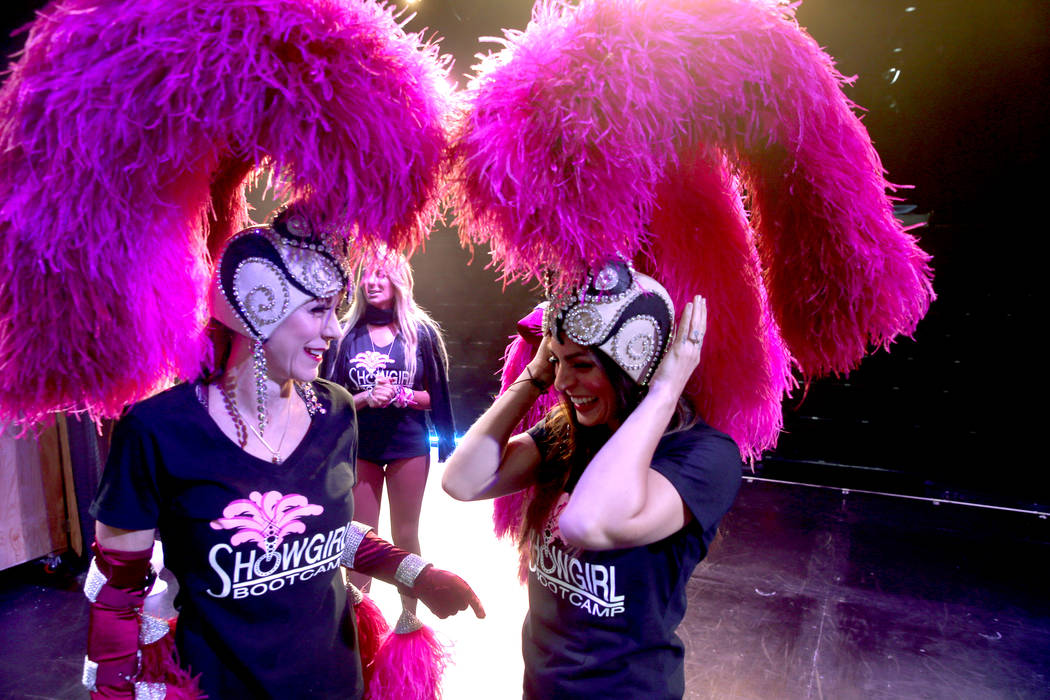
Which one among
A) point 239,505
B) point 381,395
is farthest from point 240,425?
point 381,395

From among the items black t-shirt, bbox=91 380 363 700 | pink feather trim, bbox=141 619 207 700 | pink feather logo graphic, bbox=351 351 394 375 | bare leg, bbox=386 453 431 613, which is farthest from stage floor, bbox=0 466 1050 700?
pink feather trim, bbox=141 619 207 700

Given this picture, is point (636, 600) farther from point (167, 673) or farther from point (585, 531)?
point (167, 673)

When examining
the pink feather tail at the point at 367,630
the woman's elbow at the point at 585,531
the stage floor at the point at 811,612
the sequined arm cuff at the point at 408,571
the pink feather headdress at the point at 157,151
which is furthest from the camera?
the stage floor at the point at 811,612

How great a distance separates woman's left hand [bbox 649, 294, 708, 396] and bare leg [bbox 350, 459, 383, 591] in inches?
78.2

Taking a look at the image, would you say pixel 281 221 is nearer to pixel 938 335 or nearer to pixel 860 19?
pixel 860 19

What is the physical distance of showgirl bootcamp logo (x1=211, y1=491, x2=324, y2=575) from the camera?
1.11 metres

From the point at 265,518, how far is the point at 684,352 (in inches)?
33.8

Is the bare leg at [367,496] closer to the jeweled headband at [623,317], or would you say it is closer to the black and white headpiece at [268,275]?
the black and white headpiece at [268,275]

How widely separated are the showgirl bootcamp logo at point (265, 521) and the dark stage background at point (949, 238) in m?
3.35

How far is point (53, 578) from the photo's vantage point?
11.7 ft

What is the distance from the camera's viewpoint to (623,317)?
3.72 feet

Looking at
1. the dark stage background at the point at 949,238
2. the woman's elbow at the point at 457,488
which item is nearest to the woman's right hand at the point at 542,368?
the woman's elbow at the point at 457,488

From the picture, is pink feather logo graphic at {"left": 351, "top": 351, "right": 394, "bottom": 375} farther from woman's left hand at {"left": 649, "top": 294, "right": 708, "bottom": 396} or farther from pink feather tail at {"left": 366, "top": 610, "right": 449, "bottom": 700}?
woman's left hand at {"left": 649, "top": 294, "right": 708, "bottom": 396}

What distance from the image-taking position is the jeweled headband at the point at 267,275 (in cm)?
111
